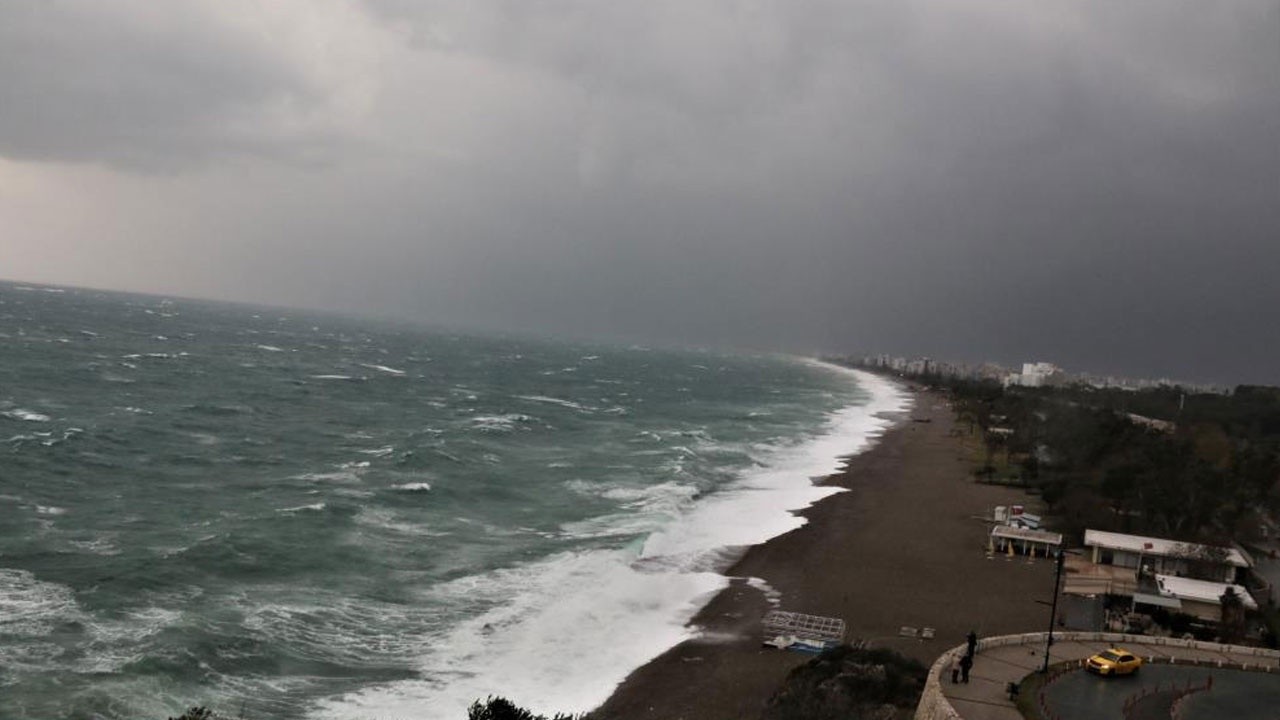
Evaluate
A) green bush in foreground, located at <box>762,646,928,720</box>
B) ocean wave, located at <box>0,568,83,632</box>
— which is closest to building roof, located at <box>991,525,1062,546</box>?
green bush in foreground, located at <box>762,646,928,720</box>

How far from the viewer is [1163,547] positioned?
138ft

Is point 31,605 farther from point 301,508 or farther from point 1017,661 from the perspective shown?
point 1017,661

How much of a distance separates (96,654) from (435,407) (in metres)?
71.3

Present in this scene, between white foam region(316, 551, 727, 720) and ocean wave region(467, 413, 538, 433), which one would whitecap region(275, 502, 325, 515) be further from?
ocean wave region(467, 413, 538, 433)

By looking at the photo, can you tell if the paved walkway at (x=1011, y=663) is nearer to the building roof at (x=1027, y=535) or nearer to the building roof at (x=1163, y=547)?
the building roof at (x=1163, y=547)

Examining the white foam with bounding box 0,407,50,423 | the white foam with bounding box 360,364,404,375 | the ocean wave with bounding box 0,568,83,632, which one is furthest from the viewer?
the white foam with bounding box 360,364,404,375

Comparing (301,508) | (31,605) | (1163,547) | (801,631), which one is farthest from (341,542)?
(1163,547)

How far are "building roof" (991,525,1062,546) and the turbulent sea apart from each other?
12.0 metres

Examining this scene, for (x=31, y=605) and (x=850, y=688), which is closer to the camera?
(x=850, y=688)

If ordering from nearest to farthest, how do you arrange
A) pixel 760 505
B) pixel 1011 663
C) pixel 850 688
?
pixel 850 688
pixel 1011 663
pixel 760 505

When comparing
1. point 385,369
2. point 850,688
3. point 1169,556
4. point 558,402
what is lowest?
point 385,369

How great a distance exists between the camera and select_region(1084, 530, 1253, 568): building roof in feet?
131

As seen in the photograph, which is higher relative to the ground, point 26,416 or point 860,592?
point 860,592

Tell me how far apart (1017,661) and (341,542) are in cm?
2933
